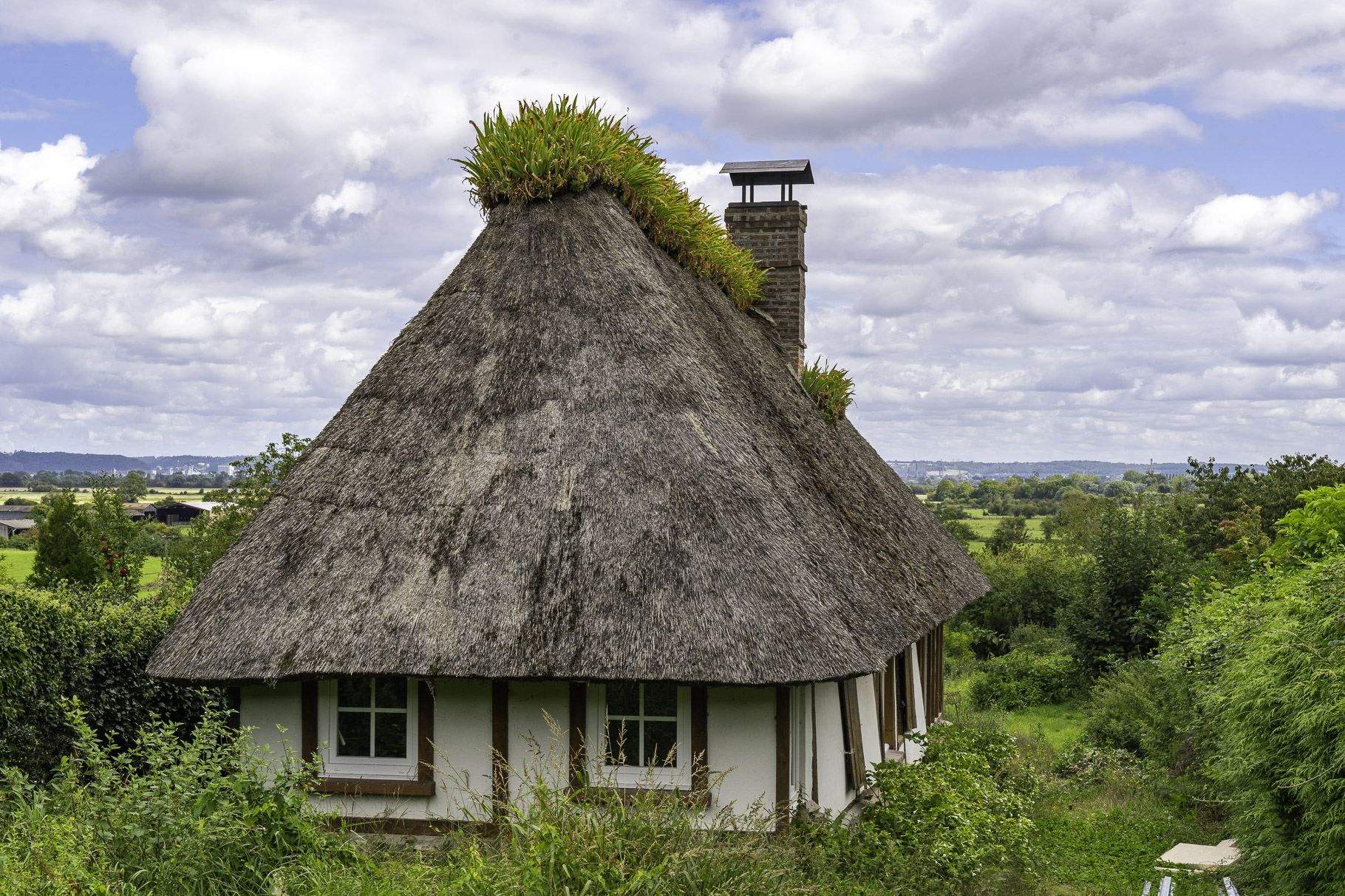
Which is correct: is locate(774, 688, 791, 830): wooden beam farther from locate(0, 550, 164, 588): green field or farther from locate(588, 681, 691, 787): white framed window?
locate(0, 550, 164, 588): green field

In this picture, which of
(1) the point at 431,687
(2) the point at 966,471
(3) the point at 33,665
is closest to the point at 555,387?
(1) the point at 431,687

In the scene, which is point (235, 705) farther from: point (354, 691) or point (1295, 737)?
point (1295, 737)

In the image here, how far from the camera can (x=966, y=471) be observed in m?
196

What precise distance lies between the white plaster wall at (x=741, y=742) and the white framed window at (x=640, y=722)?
0.23 meters

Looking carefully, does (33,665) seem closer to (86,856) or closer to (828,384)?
(86,856)

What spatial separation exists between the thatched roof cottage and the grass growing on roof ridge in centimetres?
100

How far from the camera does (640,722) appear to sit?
895 centimetres

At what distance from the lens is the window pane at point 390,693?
927 centimetres

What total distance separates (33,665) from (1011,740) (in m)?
11.1

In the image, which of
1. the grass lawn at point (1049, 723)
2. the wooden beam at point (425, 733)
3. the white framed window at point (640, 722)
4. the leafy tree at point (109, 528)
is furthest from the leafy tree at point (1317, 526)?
the leafy tree at point (109, 528)

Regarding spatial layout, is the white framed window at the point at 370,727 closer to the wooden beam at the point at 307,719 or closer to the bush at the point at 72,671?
the wooden beam at the point at 307,719

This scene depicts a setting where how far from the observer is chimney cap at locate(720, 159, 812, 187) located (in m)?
16.2

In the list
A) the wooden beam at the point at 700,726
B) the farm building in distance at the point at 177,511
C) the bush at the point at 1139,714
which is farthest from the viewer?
the farm building in distance at the point at 177,511

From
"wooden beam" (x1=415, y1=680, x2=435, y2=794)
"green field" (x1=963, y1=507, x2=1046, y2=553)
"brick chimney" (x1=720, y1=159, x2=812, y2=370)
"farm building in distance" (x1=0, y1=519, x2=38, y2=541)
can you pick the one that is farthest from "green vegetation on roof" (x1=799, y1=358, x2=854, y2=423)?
"farm building in distance" (x1=0, y1=519, x2=38, y2=541)
